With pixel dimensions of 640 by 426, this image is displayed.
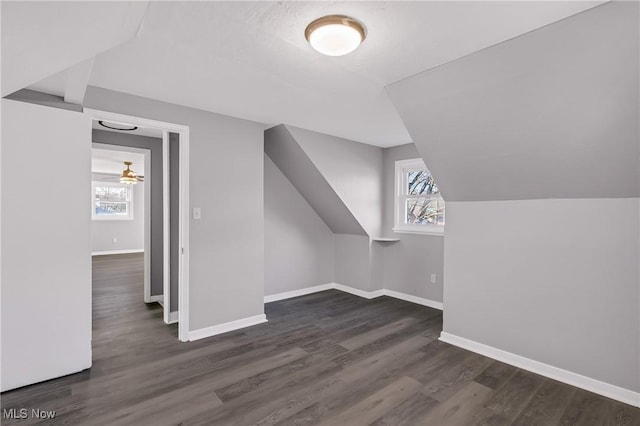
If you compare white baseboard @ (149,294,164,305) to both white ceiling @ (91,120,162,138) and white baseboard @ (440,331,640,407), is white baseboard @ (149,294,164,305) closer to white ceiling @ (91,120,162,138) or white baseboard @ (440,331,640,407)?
white ceiling @ (91,120,162,138)

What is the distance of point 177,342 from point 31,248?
1.50 meters

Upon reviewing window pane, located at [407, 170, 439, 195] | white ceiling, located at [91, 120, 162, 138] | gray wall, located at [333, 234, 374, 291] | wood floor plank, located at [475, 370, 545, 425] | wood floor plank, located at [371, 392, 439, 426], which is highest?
white ceiling, located at [91, 120, 162, 138]

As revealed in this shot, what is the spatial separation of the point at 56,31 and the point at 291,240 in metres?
3.82

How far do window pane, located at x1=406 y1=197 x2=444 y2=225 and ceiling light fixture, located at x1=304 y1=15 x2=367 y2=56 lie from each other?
3.17 meters

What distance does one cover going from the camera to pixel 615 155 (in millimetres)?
2121

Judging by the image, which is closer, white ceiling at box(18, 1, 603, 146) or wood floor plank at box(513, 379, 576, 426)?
white ceiling at box(18, 1, 603, 146)

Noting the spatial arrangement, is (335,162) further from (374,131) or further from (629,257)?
(629,257)

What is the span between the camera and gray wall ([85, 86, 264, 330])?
3.23m

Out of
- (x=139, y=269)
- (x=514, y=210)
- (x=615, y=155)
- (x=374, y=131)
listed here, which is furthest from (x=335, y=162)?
(x=139, y=269)

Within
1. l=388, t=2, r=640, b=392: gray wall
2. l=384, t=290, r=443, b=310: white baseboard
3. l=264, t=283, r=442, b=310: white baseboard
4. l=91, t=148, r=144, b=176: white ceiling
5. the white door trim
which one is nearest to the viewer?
l=388, t=2, r=640, b=392: gray wall

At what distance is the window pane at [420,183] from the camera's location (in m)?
4.62

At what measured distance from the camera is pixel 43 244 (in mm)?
2387

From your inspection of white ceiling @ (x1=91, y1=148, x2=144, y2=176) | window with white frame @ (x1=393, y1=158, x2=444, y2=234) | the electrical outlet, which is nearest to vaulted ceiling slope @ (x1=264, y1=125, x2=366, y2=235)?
window with white frame @ (x1=393, y1=158, x2=444, y2=234)

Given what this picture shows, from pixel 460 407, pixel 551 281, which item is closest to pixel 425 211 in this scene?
pixel 551 281
